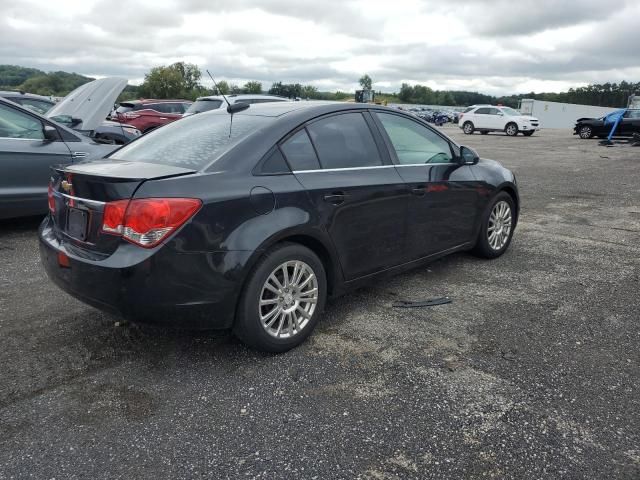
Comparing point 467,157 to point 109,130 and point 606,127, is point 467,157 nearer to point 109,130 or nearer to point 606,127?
point 109,130

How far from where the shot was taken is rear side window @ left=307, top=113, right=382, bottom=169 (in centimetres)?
369

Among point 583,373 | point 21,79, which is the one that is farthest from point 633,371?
point 21,79

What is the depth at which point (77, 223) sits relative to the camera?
3.18 m

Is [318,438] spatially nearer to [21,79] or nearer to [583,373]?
[583,373]

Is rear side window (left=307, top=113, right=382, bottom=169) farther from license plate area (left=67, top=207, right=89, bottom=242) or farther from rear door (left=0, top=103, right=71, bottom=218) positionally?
rear door (left=0, top=103, right=71, bottom=218)

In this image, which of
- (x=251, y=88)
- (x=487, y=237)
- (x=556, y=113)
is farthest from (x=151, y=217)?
(x=556, y=113)

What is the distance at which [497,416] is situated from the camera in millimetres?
2750

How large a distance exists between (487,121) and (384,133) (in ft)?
92.6

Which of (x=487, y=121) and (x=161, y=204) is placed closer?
(x=161, y=204)

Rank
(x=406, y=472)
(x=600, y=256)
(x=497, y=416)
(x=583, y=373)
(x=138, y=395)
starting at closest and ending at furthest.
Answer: (x=406, y=472) < (x=497, y=416) < (x=138, y=395) < (x=583, y=373) < (x=600, y=256)

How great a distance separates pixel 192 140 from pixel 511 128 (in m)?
28.9

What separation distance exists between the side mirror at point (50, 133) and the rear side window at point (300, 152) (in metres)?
4.02

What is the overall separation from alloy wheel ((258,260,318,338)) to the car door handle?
0.46 metres

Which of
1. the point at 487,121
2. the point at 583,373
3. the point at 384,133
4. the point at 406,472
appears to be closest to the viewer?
the point at 406,472
